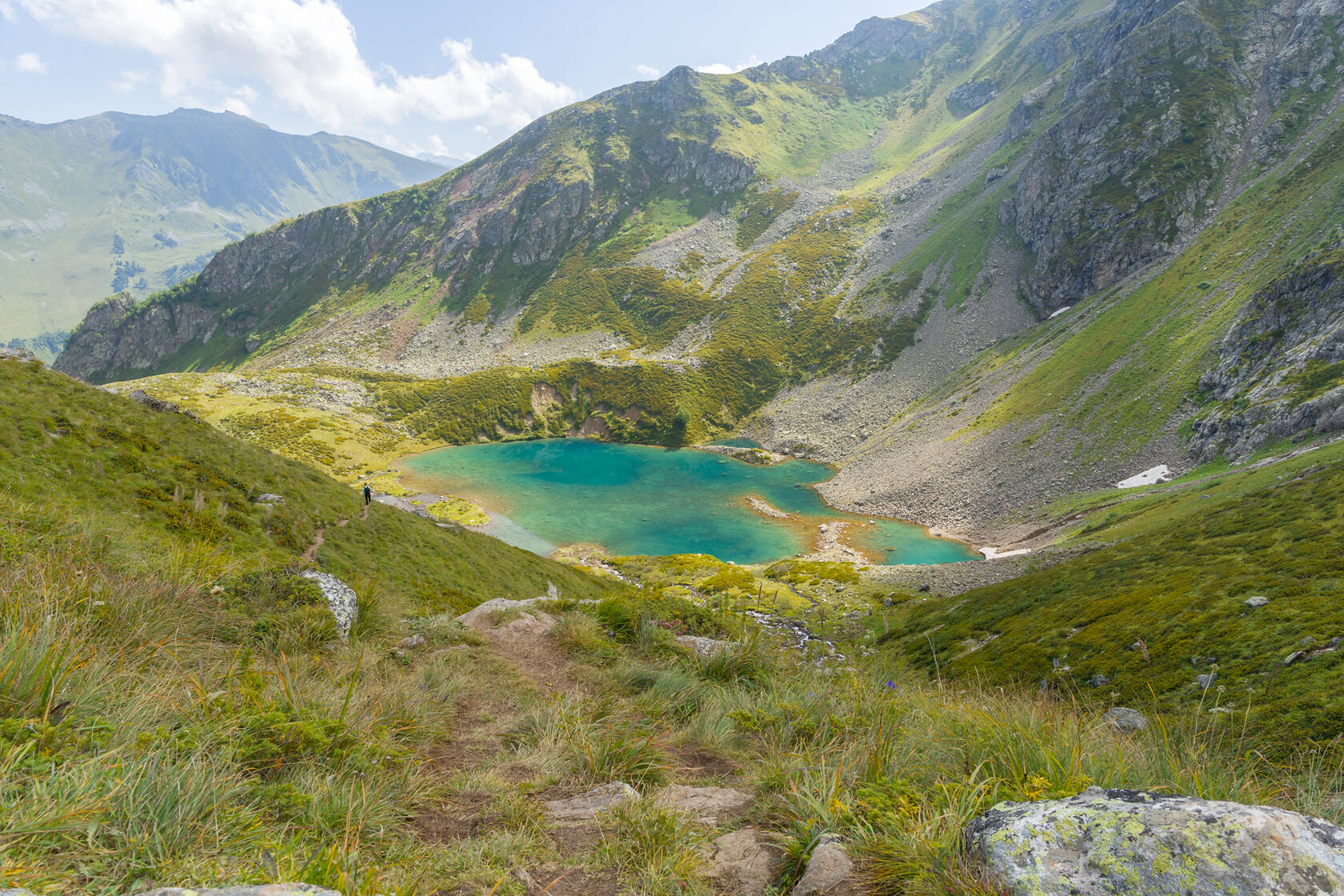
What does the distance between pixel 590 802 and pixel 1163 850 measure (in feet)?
13.3

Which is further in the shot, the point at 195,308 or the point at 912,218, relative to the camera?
the point at 195,308

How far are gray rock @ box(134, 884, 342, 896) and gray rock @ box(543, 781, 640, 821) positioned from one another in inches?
95.7

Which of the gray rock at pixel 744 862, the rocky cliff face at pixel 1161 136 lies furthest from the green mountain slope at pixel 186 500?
the rocky cliff face at pixel 1161 136

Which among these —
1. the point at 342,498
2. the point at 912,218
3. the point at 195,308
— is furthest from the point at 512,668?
the point at 195,308

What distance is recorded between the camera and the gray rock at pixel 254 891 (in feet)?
7.18

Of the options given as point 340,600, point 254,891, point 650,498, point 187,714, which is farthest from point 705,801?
point 650,498

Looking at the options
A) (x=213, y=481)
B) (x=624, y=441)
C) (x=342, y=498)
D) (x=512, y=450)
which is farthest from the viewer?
(x=624, y=441)

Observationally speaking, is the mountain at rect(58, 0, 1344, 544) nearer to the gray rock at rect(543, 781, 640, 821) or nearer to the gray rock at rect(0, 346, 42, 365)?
the gray rock at rect(543, 781, 640, 821)

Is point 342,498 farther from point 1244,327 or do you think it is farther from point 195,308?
point 195,308

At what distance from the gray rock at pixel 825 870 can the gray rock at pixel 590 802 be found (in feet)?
5.68

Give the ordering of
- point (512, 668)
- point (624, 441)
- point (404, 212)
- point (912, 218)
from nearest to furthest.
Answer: point (512, 668)
point (624, 441)
point (912, 218)
point (404, 212)

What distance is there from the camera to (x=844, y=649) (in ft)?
84.0

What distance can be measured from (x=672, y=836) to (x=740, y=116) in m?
224

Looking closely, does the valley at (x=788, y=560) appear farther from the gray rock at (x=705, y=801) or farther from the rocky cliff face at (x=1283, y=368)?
the rocky cliff face at (x=1283, y=368)
